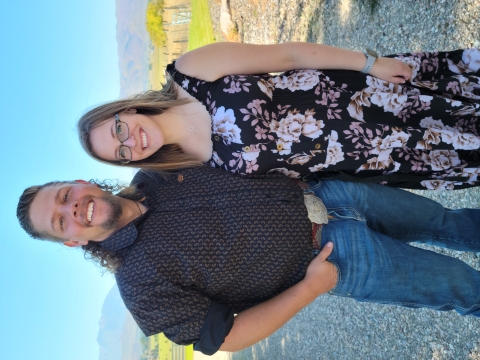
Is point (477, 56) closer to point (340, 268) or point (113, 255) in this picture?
point (340, 268)

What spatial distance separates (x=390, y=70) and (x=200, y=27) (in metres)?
14.3

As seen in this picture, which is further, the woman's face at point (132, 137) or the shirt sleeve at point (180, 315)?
the woman's face at point (132, 137)

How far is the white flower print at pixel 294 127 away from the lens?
212cm

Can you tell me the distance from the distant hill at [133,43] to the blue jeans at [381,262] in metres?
18.8

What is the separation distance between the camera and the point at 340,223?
7.06ft

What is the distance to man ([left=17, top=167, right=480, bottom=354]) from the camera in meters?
1.99

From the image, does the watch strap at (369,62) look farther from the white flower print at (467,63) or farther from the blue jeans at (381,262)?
the blue jeans at (381,262)

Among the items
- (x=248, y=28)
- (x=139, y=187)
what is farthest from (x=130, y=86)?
(x=139, y=187)

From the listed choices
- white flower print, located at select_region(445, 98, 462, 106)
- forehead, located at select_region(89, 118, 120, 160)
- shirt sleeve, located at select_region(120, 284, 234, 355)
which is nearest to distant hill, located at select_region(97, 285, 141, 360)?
forehead, located at select_region(89, 118, 120, 160)

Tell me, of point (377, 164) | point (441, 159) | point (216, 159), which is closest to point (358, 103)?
point (377, 164)

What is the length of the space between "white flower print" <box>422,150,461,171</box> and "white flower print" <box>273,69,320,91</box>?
87 centimetres

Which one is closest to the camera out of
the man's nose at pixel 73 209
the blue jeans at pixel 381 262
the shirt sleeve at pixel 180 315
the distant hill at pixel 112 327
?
the shirt sleeve at pixel 180 315

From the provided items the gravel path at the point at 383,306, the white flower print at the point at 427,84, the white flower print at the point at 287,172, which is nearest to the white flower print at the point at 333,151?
the white flower print at the point at 287,172

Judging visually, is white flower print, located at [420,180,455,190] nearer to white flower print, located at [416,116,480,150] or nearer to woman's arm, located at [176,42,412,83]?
white flower print, located at [416,116,480,150]
